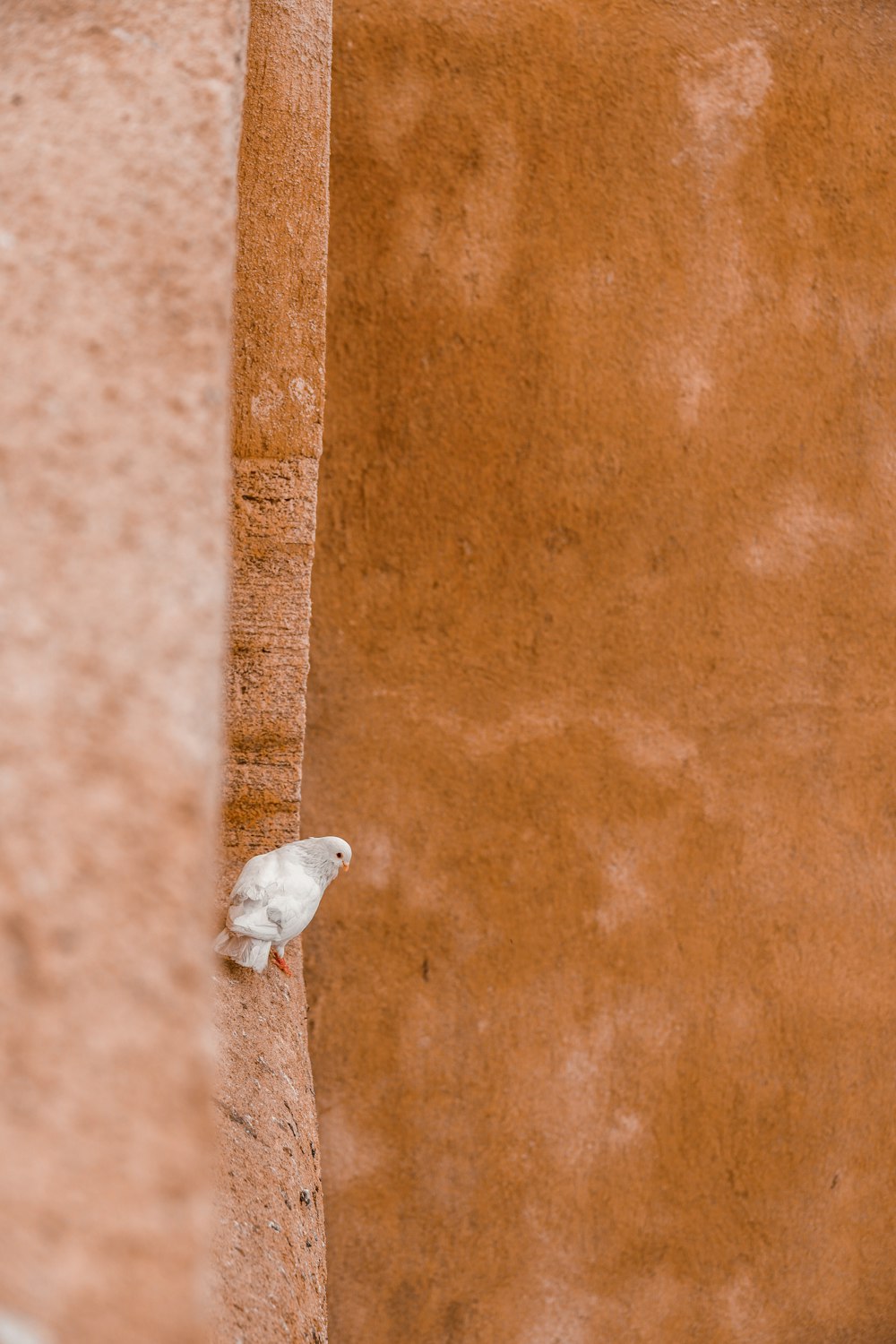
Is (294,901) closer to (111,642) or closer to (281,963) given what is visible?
(281,963)

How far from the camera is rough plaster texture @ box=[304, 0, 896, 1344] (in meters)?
2.10

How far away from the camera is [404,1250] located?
6.78ft

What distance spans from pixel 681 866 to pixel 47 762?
75.5 inches

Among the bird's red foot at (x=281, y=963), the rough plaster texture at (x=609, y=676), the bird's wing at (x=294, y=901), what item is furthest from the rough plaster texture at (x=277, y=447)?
the rough plaster texture at (x=609, y=676)

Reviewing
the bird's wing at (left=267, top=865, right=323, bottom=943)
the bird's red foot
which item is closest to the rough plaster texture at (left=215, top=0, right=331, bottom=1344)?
the bird's red foot

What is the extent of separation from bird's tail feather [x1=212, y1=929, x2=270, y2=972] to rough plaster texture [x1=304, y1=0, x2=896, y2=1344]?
72 centimetres

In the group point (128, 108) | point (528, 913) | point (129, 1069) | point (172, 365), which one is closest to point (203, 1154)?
point (129, 1069)

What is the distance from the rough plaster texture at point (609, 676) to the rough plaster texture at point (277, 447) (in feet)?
1.99

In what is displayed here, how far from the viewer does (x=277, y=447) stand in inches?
57.8

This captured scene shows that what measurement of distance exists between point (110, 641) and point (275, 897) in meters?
A: 0.81

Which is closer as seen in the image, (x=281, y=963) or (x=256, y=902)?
(x=256, y=902)

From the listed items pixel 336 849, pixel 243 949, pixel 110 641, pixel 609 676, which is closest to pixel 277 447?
pixel 336 849

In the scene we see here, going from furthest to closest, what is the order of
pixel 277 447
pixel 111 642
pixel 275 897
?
pixel 277 447 → pixel 275 897 → pixel 111 642

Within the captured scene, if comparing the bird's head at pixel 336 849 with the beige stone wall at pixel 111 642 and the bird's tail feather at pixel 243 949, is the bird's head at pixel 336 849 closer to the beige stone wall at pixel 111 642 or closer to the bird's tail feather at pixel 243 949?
the bird's tail feather at pixel 243 949
